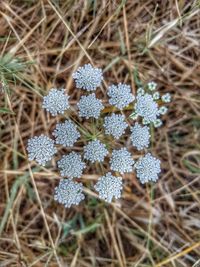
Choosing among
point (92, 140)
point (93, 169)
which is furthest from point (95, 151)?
point (93, 169)

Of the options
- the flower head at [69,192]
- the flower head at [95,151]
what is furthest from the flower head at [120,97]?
the flower head at [69,192]

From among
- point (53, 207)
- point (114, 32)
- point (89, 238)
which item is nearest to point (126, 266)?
point (89, 238)

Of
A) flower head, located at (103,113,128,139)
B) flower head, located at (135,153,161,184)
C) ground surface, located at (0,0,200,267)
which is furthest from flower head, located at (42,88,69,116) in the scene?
ground surface, located at (0,0,200,267)

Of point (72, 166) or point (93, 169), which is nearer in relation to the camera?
point (72, 166)

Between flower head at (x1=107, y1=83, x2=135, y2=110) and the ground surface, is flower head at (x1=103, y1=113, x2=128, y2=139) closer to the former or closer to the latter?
flower head at (x1=107, y1=83, x2=135, y2=110)

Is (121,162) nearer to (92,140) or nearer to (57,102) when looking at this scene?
(92,140)

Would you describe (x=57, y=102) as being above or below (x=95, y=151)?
above

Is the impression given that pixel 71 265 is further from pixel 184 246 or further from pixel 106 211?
pixel 184 246
